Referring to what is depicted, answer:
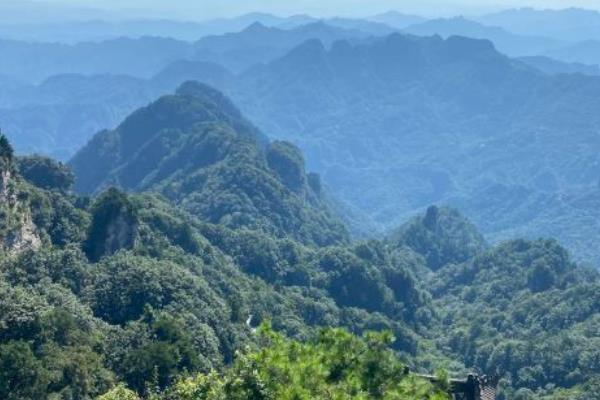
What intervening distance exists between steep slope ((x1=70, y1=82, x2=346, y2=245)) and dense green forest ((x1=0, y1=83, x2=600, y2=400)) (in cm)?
34

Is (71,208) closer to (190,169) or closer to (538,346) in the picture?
(538,346)

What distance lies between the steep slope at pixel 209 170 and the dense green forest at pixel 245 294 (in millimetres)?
341

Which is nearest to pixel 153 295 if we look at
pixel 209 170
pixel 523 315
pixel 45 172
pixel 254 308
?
pixel 254 308

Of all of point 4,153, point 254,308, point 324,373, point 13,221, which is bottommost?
point 324,373

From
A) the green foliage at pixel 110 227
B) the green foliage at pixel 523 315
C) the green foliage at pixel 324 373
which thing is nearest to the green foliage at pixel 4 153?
the green foliage at pixel 110 227

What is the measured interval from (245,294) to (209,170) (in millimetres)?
45221

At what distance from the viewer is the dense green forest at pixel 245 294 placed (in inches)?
1032

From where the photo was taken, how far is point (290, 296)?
75562 mm

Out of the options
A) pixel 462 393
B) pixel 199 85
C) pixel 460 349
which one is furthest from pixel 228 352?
pixel 199 85

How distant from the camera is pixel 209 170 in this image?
Result: 110 meters

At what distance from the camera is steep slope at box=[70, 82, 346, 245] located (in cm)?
10425

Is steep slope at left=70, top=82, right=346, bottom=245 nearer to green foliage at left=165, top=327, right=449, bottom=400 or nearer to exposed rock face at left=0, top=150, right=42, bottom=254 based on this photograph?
exposed rock face at left=0, top=150, right=42, bottom=254

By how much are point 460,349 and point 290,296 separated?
15.3 meters

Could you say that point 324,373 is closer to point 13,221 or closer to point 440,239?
point 13,221
